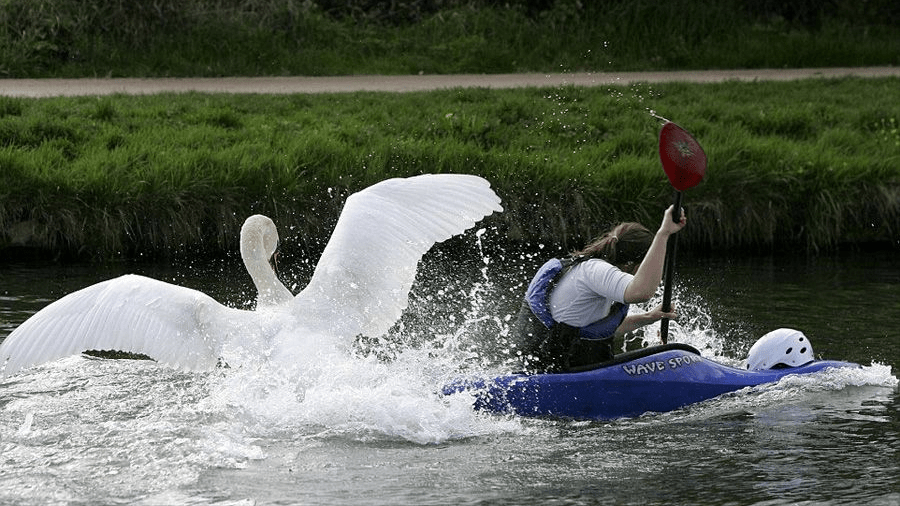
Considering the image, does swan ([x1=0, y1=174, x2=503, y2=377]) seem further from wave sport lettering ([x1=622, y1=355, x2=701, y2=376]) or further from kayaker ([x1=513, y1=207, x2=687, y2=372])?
wave sport lettering ([x1=622, y1=355, x2=701, y2=376])

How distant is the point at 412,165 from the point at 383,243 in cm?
438

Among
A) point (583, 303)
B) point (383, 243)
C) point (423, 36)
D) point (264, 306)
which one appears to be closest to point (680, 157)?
point (583, 303)

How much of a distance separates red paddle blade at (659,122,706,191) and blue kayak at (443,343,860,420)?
0.93 m

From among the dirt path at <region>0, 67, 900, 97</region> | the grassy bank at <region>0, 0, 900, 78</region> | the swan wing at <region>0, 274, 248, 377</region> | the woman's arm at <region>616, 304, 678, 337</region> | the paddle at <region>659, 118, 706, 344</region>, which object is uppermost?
the grassy bank at <region>0, 0, 900, 78</region>

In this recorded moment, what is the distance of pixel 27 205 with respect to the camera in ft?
35.3

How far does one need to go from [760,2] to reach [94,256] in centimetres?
975

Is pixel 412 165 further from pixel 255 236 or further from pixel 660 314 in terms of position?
pixel 660 314

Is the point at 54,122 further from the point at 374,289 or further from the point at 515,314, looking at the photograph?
the point at 374,289

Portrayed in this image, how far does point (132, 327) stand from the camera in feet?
22.8

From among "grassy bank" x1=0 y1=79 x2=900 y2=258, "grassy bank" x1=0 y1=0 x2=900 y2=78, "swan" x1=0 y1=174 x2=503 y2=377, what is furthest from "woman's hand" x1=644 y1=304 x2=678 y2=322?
"grassy bank" x1=0 y1=0 x2=900 y2=78

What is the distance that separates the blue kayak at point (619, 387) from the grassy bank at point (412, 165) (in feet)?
12.1

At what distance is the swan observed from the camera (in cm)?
696

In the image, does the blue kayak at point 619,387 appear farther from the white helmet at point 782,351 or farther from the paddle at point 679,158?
the paddle at point 679,158

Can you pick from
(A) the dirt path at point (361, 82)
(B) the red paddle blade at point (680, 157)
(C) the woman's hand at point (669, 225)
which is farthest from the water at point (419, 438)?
(A) the dirt path at point (361, 82)
